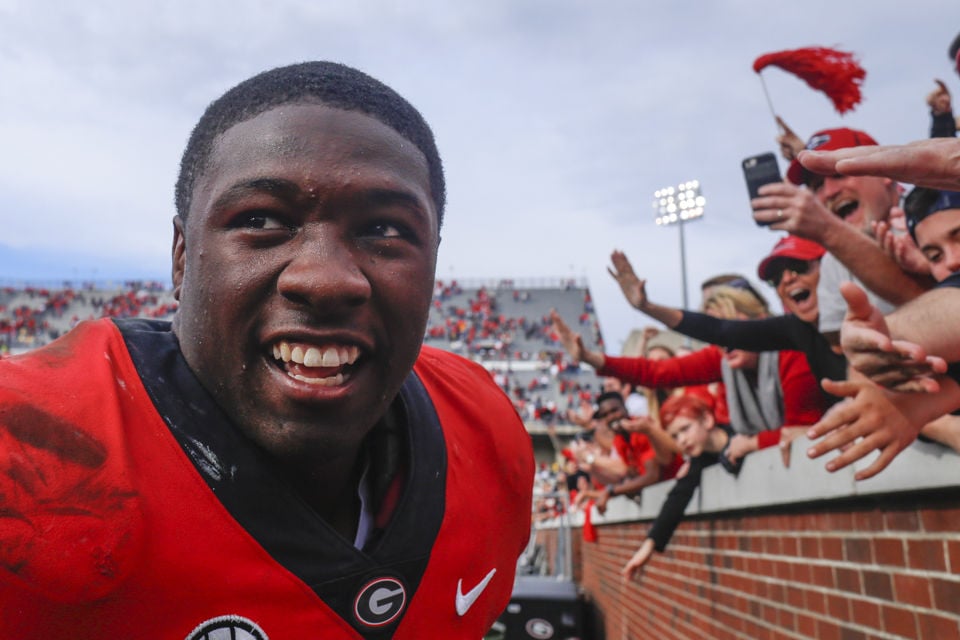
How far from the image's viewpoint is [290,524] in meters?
1.31

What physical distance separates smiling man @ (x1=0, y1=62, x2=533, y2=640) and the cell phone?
1625 mm

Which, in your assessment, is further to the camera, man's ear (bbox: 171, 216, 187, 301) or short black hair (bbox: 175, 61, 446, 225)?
man's ear (bbox: 171, 216, 187, 301)

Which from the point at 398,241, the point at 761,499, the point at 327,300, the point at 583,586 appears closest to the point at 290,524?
the point at 327,300

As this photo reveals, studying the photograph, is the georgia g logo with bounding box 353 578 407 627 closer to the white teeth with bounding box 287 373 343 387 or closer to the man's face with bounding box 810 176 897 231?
the white teeth with bounding box 287 373 343 387

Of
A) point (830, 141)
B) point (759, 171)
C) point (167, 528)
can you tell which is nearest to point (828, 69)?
point (830, 141)

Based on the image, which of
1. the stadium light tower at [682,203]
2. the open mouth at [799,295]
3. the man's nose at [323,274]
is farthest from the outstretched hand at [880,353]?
the stadium light tower at [682,203]

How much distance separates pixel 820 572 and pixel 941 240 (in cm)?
139

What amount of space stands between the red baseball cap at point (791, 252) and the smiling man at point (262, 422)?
7.59 feet

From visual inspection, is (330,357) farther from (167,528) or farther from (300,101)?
(300,101)

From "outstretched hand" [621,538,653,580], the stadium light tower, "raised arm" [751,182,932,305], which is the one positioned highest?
the stadium light tower

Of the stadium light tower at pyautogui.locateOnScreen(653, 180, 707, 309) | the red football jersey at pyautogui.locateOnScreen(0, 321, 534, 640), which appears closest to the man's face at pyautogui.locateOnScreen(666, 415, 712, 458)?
the red football jersey at pyautogui.locateOnScreen(0, 321, 534, 640)

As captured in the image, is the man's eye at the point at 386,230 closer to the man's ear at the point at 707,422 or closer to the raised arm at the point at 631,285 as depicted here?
the raised arm at the point at 631,285

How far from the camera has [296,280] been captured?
4.20ft

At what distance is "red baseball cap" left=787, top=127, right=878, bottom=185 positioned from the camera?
3238 millimetres
